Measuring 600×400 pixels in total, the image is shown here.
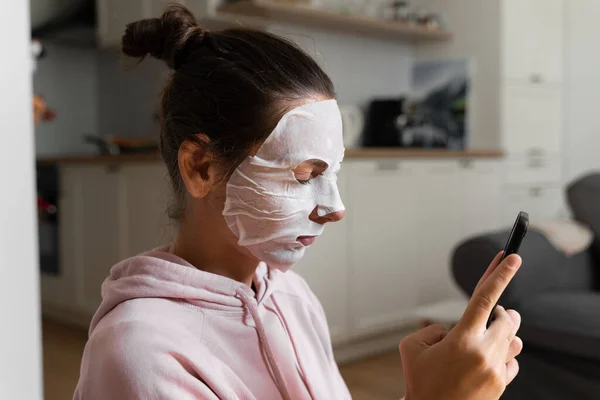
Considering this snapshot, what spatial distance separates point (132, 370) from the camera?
1.87 ft

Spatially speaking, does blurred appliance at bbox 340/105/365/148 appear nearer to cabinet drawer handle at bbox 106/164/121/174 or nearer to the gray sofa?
cabinet drawer handle at bbox 106/164/121/174

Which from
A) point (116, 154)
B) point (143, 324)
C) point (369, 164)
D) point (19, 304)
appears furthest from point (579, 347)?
point (116, 154)

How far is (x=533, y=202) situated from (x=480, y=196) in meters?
0.62

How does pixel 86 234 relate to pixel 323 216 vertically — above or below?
below

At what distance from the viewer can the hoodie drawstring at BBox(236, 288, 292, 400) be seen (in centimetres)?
70

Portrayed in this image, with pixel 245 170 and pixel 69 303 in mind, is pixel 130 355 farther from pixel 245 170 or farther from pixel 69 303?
pixel 69 303

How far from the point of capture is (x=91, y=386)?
1.89 ft

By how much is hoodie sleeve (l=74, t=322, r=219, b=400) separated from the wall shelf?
2259 millimetres

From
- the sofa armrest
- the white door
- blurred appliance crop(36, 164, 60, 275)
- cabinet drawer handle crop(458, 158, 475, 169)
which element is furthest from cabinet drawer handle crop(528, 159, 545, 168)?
→ blurred appliance crop(36, 164, 60, 275)

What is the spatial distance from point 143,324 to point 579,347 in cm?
163

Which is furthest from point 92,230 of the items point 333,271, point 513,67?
point 513,67

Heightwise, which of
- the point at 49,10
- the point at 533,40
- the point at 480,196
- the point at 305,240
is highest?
the point at 49,10

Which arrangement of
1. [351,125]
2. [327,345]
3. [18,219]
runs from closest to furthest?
[327,345] < [18,219] < [351,125]

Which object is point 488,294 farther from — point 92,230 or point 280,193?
point 92,230
